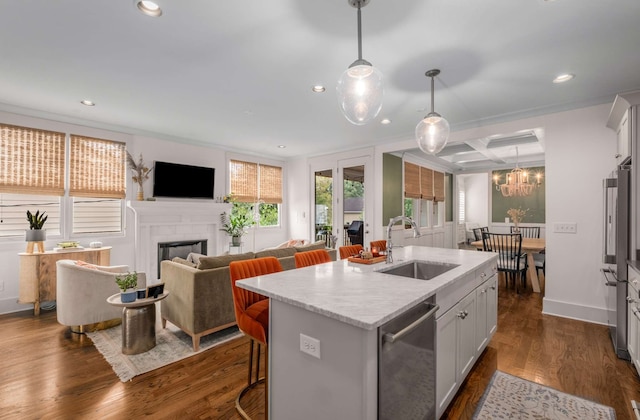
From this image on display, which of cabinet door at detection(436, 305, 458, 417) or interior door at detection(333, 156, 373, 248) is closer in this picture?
cabinet door at detection(436, 305, 458, 417)

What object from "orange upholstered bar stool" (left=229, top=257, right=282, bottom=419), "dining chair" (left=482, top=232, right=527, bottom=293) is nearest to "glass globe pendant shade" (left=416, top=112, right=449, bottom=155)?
"orange upholstered bar stool" (left=229, top=257, right=282, bottom=419)

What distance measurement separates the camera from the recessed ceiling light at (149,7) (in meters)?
1.91

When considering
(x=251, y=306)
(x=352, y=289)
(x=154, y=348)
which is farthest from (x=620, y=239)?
(x=154, y=348)

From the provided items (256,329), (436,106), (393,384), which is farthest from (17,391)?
(436,106)

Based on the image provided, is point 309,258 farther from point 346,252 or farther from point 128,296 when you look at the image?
point 128,296

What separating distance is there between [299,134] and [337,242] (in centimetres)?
237

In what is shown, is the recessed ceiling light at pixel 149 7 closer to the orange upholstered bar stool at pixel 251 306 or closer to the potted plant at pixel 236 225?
the orange upholstered bar stool at pixel 251 306

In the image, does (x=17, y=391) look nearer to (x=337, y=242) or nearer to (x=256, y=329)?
(x=256, y=329)

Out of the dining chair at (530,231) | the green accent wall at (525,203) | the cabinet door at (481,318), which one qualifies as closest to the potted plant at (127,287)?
the cabinet door at (481,318)

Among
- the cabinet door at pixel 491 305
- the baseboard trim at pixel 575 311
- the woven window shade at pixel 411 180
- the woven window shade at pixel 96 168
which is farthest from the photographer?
the woven window shade at pixel 411 180

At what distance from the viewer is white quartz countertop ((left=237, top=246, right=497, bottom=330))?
122 centimetres

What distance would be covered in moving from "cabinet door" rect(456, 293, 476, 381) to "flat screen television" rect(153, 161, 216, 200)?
191 inches

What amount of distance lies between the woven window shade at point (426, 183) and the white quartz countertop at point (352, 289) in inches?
185

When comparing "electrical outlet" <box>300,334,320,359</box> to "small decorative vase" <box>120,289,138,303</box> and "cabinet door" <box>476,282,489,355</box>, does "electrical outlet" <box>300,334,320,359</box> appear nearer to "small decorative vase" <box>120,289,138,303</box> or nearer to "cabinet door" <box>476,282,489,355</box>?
"cabinet door" <box>476,282,489,355</box>
